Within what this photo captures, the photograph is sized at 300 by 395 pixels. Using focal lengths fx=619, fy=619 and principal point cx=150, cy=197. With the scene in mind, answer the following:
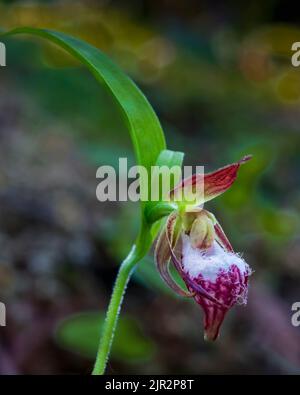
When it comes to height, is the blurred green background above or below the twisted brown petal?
above

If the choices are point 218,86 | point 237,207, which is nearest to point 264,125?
point 218,86

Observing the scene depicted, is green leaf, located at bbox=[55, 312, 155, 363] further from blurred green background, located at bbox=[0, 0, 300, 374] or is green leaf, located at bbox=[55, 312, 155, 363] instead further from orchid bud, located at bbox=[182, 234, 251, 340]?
orchid bud, located at bbox=[182, 234, 251, 340]

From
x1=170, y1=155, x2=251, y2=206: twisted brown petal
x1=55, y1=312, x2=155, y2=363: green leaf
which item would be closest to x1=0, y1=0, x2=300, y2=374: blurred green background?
x1=55, y1=312, x2=155, y2=363: green leaf

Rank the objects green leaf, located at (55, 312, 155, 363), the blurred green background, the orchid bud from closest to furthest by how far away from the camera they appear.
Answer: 1. the orchid bud
2. green leaf, located at (55, 312, 155, 363)
3. the blurred green background

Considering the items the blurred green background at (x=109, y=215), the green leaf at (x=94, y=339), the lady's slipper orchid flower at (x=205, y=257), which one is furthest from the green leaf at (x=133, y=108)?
the green leaf at (x=94, y=339)

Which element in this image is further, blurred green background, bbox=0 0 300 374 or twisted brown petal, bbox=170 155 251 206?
blurred green background, bbox=0 0 300 374

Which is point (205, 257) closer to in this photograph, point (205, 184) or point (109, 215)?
point (205, 184)

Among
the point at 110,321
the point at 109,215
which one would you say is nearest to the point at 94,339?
the point at 109,215
